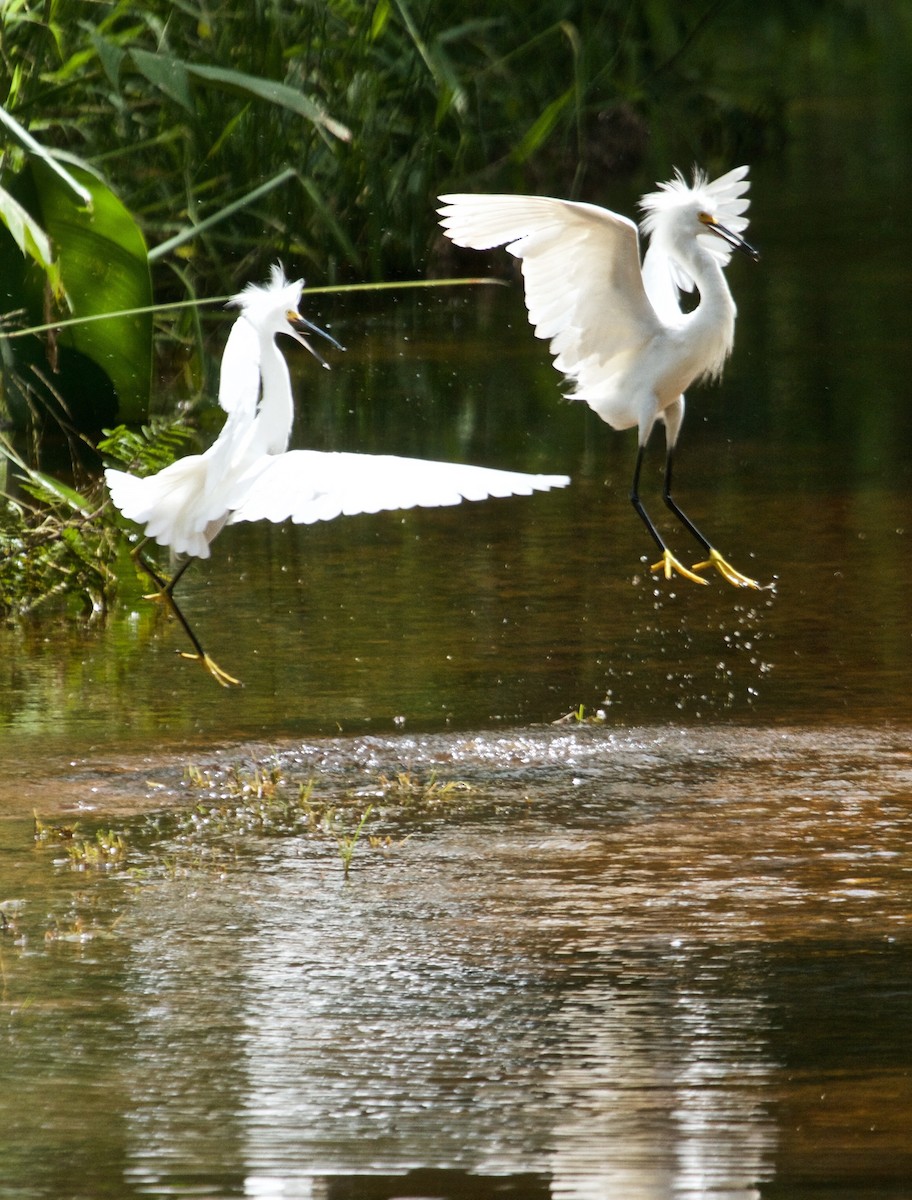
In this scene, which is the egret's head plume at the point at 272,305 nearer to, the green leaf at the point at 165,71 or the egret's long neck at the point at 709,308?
the egret's long neck at the point at 709,308

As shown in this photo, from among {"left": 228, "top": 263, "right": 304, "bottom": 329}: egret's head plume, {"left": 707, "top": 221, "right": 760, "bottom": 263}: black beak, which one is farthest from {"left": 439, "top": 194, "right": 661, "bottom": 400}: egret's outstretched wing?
{"left": 228, "top": 263, "right": 304, "bottom": 329}: egret's head plume

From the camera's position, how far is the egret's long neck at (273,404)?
4.22 meters

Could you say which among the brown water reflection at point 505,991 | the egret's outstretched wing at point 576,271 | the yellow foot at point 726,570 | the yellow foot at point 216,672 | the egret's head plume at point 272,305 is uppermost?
the egret's outstretched wing at point 576,271

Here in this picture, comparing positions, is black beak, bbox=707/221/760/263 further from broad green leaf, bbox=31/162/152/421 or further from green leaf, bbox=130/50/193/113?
broad green leaf, bbox=31/162/152/421

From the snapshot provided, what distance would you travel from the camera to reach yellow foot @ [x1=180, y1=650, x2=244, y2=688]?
4.48 metres

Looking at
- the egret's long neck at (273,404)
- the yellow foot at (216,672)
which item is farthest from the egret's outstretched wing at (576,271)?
the yellow foot at (216,672)

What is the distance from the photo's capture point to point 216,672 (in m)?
4.48

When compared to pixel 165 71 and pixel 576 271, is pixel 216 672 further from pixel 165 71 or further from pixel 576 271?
pixel 165 71

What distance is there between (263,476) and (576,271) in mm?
1197

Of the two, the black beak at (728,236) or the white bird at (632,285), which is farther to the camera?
the black beak at (728,236)

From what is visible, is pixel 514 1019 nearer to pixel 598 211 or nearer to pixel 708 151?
pixel 598 211

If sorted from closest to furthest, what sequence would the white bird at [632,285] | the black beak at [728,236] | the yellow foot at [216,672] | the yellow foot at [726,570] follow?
the yellow foot at [216,672], the white bird at [632,285], the black beak at [728,236], the yellow foot at [726,570]

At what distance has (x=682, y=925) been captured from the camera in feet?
10.1

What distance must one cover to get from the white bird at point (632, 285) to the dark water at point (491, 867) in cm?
50
